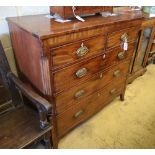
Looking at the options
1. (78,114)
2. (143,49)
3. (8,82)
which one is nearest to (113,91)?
(78,114)

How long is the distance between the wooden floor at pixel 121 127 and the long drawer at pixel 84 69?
23.5 inches

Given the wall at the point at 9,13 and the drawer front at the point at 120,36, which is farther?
the drawer front at the point at 120,36

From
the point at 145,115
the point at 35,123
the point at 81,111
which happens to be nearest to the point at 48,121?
the point at 35,123

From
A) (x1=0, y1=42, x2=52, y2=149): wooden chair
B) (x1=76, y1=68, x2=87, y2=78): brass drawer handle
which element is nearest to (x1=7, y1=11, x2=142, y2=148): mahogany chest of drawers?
(x1=76, y1=68, x2=87, y2=78): brass drawer handle

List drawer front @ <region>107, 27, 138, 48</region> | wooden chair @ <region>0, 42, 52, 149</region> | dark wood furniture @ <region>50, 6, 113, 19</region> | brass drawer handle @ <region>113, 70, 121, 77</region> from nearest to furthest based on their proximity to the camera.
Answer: wooden chair @ <region>0, 42, 52, 149</region>, dark wood furniture @ <region>50, 6, 113, 19</region>, drawer front @ <region>107, 27, 138, 48</region>, brass drawer handle @ <region>113, 70, 121, 77</region>

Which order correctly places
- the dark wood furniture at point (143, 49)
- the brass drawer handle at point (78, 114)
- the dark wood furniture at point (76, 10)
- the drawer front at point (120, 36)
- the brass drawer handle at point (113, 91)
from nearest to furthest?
the dark wood furniture at point (76, 10), the drawer front at point (120, 36), the brass drawer handle at point (78, 114), the brass drawer handle at point (113, 91), the dark wood furniture at point (143, 49)

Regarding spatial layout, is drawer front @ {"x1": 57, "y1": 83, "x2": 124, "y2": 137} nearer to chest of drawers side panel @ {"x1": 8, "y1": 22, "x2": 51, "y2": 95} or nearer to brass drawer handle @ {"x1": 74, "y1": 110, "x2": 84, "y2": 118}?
Result: brass drawer handle @ {"x1": 74, "y1": 110, "x2": 84, "y2": 118}

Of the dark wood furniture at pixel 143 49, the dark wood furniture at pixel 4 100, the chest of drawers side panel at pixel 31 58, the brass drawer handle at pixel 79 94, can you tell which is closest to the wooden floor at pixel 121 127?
the dark wood furniture at pixel 143 49

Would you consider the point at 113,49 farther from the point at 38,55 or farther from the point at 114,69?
the point at 38,55

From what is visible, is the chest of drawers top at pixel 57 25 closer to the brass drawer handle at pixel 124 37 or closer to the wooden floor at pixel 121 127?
the brass drawer handle at pixel 124 37

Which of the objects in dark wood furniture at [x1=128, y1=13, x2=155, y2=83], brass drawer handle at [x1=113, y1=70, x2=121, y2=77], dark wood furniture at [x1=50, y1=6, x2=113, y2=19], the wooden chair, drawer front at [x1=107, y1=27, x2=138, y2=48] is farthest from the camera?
dark wood furniture at [x1=128, y1=13, x2=155, y2=83]

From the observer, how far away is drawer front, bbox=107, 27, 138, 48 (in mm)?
1290

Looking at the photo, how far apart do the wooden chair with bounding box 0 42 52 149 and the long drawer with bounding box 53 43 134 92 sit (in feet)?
0.57

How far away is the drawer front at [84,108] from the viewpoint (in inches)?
Answer: 53.1
